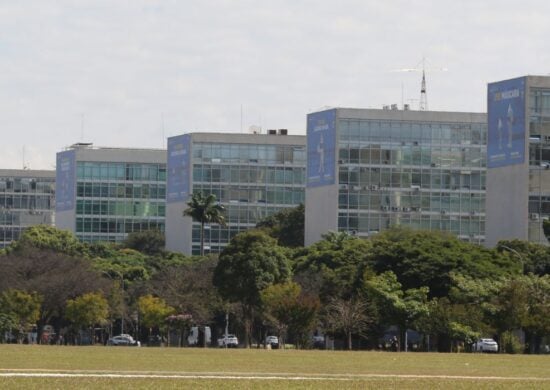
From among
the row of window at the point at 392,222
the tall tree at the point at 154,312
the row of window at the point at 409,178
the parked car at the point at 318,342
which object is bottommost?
the parked car at the point at 318,342

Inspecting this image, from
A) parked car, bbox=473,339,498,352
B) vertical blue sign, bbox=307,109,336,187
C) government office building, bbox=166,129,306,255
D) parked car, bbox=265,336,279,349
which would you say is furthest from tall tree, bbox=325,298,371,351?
government office building, bbox=166,129,306,255

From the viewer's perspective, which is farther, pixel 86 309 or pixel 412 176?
pixel 412 176

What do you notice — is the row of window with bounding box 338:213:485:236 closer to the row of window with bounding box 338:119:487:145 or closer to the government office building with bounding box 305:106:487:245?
the government office building with bounding box 305:106:487:245

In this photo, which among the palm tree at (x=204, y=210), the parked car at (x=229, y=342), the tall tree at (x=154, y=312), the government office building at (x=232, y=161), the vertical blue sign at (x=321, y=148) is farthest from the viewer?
the government office building at (x=232, y=161)

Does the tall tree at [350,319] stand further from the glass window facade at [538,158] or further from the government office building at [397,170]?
the government office building at [397,170]

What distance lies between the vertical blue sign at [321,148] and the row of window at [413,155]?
151 centimetres

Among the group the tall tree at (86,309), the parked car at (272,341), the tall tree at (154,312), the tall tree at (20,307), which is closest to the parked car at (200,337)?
the tall tree at (154,312)

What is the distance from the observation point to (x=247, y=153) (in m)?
198

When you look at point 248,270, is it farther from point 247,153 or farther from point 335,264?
point 247,153

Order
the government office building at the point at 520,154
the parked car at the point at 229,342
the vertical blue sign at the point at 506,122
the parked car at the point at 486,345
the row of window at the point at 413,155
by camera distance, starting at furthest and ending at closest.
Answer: the row of window at the point at 413,155 < the vertical blue sign at the point at 506,122 < the government office building at the point at 520,154 < the parked car at the point at 229,342 < the parked car at the point at 486,345

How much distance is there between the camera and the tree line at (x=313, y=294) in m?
103

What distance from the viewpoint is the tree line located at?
337 feet

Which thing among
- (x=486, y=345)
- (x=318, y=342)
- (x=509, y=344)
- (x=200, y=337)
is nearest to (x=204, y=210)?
(x=200, y=337)

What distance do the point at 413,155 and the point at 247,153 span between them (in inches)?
1348
